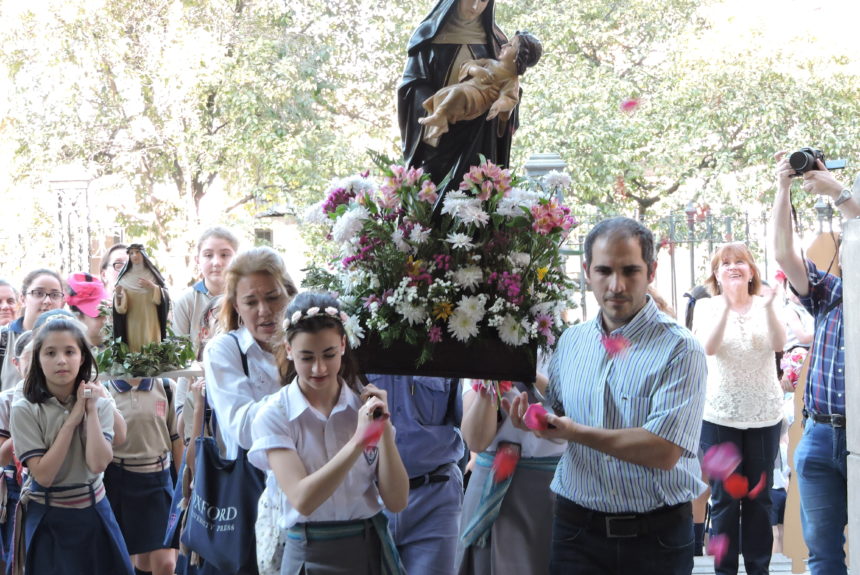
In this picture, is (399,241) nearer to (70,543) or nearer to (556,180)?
(556,180)

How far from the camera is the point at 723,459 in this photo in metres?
5.50

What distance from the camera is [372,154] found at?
320 centimetres

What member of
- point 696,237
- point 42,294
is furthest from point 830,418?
point 696,237

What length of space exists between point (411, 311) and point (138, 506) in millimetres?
2853

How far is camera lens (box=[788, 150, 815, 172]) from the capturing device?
Answer: 13.5 ft

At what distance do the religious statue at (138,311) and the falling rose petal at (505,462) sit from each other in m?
1.79

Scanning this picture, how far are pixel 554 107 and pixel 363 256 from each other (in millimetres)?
10659

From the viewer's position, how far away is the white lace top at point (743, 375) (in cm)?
537

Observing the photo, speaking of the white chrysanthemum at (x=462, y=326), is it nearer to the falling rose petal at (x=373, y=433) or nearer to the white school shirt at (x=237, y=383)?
the falling rose petal at (x=373, y=433)

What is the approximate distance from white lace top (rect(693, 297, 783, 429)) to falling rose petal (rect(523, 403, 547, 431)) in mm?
2921

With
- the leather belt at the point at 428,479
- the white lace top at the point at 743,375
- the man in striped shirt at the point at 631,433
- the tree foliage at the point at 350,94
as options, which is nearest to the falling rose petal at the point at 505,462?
the leather belt at the point at 428,479

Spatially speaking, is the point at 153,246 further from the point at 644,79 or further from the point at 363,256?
the point at 363,256

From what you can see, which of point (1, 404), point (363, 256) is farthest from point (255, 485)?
point (1, 404)

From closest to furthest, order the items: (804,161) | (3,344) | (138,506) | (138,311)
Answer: (804,161) < (138,311) < (138,506) < (3,344)
